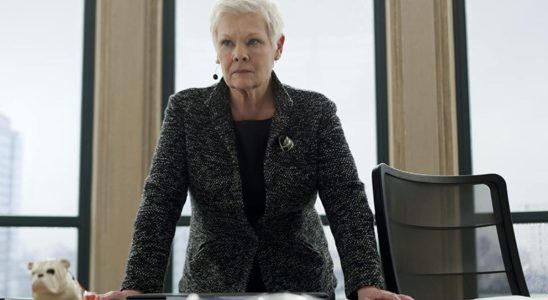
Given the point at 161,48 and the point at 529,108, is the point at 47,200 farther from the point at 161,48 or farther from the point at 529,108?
the point at 529,108

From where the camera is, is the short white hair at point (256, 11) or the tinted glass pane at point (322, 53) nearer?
the short white hair at point (256, 11)

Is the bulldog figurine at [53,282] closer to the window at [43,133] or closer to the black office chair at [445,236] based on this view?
the black office chair at [445,236]

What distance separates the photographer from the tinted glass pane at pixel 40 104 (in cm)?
319

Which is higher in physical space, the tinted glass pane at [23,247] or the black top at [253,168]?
the black top at [253,168]

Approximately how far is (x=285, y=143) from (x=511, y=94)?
1.89 meters

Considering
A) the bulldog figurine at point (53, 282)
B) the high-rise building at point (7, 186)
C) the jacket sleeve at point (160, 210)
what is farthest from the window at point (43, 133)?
the bulldog figurine at point (53, 282)

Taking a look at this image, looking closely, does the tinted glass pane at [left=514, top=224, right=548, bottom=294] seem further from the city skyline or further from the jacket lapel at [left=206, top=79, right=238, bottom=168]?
the jacket lapel at [left=206, top=79, right=238, bottom=168]

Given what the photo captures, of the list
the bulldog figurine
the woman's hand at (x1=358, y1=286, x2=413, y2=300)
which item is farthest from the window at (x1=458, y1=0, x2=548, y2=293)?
the bulldog figurine

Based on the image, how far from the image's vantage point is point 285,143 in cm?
163

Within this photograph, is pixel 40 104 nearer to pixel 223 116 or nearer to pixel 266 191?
pixel 223 116

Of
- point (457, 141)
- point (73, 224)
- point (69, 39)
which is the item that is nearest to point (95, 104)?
point (69, 39)

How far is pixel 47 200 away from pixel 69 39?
2.55 ft

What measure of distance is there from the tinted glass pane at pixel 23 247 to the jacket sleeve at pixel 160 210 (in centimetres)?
165

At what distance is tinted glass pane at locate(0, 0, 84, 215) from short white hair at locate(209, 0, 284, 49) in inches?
68.5
